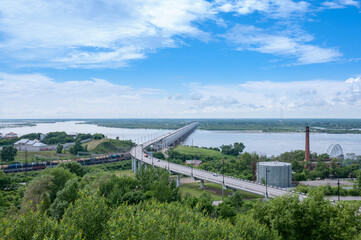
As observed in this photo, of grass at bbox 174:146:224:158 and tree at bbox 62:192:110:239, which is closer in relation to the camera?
tree at bbox 62:192:110:239

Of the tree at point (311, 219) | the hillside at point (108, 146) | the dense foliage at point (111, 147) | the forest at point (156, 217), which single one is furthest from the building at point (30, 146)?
the tree at point (311, 219)

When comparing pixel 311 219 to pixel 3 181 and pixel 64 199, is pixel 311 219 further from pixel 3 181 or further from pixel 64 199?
pixel 3 181

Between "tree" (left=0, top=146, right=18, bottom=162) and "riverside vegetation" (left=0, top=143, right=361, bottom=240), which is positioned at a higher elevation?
"riverside vegetation" (left=0, top=143, right=361, bottom=240)

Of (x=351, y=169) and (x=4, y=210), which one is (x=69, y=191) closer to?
(x=4, y=210)

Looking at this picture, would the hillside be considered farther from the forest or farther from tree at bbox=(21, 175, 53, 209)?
tree at bbox=(21, 175, 53, 209)

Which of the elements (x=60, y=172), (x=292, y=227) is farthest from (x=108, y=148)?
(x=292, y=227)

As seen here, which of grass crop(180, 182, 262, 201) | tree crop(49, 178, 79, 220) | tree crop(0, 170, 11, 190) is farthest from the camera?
grass crop(180, 182, 262, 201)

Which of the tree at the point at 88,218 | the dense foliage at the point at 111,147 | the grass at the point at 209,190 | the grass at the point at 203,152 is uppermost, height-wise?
the tree at the point at 88,218

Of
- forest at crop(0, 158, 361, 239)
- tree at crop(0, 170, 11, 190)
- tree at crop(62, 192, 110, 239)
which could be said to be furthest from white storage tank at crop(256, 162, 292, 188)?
tree at crop(0, 170, 11, 190)

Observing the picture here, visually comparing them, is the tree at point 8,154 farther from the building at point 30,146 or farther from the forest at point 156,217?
the forest at point 156,217

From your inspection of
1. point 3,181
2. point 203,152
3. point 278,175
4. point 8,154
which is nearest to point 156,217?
point 278,175

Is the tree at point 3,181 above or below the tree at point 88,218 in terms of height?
below

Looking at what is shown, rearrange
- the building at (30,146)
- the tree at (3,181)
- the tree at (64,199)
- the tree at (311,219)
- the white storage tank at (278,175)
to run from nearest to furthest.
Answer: the tree at (311,219) < the tree at (64,199) < the tree at (3,181) < the white storage tank at (278,175) < the building at (30,146)
